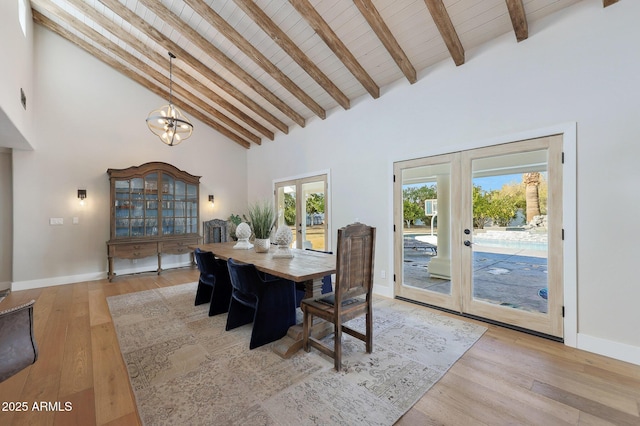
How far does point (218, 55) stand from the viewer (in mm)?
4043

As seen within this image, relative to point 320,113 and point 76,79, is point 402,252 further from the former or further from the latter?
point 76,79

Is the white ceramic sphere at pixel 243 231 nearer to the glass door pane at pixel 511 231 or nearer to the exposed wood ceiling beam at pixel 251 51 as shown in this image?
the exposed wood ceiling beam at pixel 251 51

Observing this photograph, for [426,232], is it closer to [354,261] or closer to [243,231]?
[354,261]

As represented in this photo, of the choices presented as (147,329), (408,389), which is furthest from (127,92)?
(408,389)

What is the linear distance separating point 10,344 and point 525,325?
3.86 meters

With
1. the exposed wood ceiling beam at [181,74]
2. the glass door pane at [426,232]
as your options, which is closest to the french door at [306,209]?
the exposed wood ceiling beam at [181,74]

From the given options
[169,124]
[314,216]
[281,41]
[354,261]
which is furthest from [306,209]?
[354,261]

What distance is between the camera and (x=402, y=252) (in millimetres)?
3852

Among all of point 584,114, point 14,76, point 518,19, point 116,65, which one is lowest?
point 584,114

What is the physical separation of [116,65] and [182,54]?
6.77 feet

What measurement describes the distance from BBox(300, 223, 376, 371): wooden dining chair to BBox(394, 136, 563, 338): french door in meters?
1.56

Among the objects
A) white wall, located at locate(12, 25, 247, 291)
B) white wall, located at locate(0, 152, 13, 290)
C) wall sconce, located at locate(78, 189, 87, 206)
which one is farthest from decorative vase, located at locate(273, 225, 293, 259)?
white wall, located at locate(0, 152, 13, 290)

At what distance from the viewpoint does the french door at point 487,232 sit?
268 cm

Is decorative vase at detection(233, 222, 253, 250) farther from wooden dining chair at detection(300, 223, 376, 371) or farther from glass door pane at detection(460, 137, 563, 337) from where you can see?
glass door pane at detection(460, 137, 563, 337)
